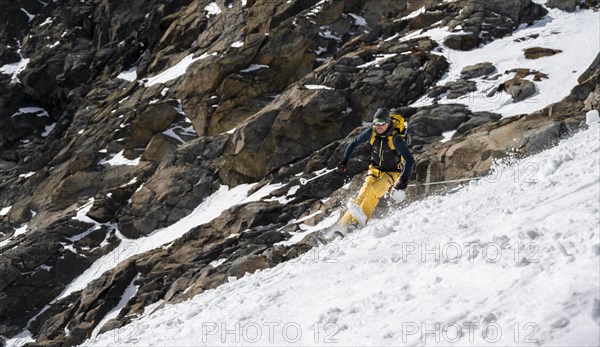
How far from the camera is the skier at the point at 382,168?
11.2 metres

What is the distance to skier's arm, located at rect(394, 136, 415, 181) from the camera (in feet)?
36.7

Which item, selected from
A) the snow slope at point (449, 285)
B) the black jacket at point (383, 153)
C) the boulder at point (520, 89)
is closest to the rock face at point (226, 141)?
the boulder at point (520, 89)

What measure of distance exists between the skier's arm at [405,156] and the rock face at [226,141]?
6694 millimetres

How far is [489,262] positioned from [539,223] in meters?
0.91

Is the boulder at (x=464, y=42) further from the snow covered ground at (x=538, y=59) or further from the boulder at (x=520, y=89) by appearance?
the boulder at (x=520, y=89)

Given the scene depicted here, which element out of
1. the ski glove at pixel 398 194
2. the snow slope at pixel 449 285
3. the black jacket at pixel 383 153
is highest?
the snow slope at pixel 449 285

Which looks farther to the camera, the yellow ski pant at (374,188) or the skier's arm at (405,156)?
the yellow ski pant at (374,188)

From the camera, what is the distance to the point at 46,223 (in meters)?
40.8

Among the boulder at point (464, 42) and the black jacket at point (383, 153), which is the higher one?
the black jacket at point (383, 153)

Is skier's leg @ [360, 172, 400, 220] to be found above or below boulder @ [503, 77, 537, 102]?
above

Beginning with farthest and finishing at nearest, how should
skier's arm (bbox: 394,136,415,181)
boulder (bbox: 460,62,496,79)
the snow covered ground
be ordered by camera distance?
boulder (bbox: 460,62,496,79) → the snow covered ground → skier's arm (bbox: 394,136,415,181)

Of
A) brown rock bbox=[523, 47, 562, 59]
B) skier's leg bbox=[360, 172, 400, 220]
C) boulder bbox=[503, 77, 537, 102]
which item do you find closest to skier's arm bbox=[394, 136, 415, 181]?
skier's leg bbox=[360, 172, 400, 220]

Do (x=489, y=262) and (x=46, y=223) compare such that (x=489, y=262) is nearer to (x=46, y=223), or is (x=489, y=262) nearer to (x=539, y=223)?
(x=539, y=223)

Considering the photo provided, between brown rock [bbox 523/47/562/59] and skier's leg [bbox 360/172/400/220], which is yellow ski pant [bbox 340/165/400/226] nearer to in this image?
skier's leg [bbox 360/172/400/220]
